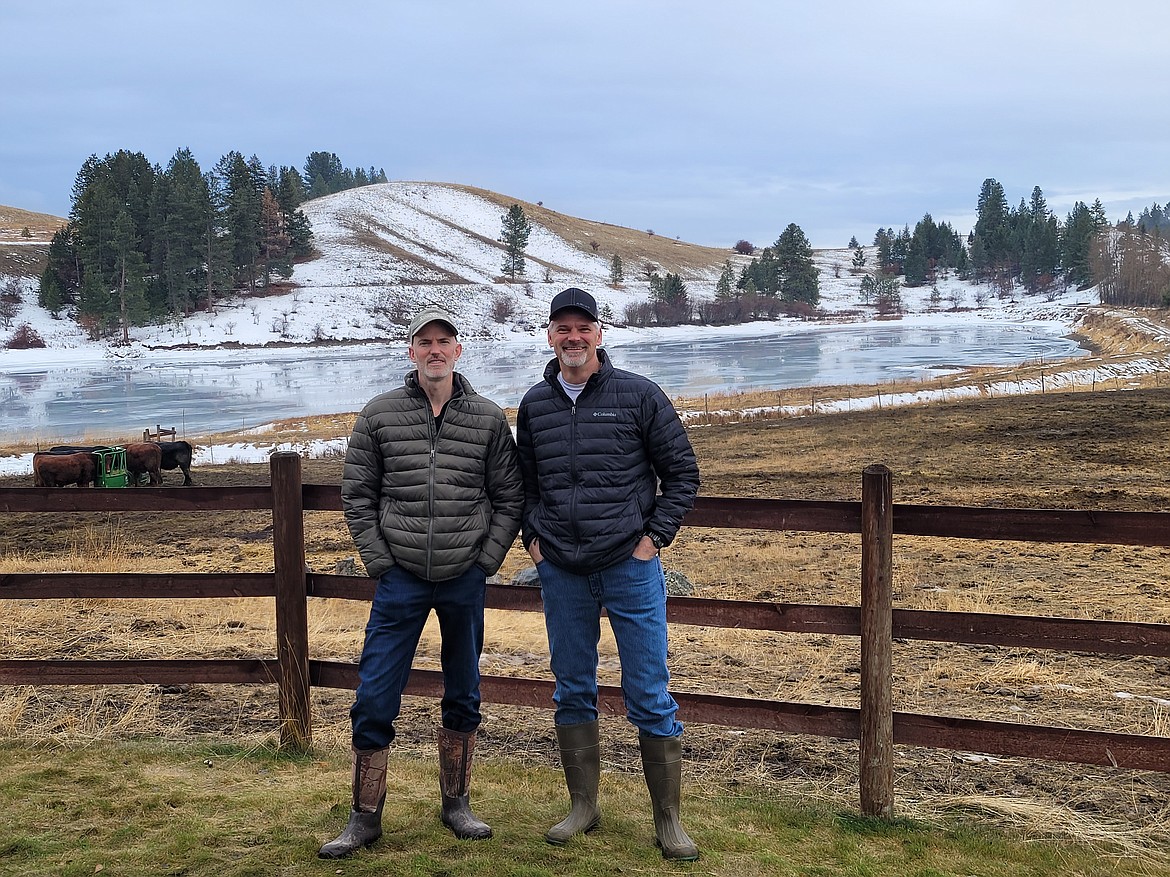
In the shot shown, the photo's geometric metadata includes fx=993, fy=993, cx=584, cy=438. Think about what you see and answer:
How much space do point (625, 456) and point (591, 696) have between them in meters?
0.97

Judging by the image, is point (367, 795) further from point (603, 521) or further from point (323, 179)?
point (323, 179)

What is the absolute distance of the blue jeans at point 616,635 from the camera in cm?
378

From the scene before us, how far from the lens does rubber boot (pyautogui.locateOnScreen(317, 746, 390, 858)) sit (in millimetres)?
3844

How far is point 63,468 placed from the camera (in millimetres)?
14844

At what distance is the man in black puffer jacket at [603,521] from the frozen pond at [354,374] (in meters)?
→ 26.4

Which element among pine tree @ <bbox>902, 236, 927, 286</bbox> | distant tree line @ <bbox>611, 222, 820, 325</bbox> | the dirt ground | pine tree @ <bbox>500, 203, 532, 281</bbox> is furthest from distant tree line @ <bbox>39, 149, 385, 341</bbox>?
pine tree @ <bbox>902, 236, 927, 286</bbox>

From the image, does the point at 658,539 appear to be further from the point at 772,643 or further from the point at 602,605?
the point at 772,643

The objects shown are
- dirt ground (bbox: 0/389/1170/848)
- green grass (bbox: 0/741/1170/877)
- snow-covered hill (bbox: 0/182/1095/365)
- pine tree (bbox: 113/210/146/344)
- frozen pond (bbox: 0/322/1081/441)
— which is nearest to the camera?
green grass (bbox: 0/741/1170/877)

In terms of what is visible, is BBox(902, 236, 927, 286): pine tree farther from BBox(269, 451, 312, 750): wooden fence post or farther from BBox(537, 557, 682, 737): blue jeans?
BBox(537, 557, 682, 737): blue jeans

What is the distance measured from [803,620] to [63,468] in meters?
13.8

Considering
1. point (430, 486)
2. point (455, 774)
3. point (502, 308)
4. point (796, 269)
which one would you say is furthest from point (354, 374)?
point (796, 269)

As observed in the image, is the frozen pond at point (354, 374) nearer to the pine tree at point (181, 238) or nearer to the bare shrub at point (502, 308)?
the bare shrub at point (502, 308)

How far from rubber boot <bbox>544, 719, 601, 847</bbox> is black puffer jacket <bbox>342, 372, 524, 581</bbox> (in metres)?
0.74

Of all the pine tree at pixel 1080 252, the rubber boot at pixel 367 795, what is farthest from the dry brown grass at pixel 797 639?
the pine tree at pixel 1080 252
